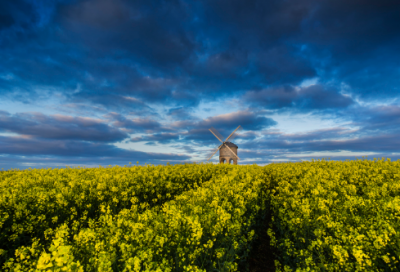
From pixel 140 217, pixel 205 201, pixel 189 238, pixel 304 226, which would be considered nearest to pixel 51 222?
pixel 140 217

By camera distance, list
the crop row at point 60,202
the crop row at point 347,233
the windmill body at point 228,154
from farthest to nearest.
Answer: the windmill body at point 228,154 → the crop row at point 60,202 → the crop row at point 347,233

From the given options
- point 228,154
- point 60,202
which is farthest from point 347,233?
point 228,154

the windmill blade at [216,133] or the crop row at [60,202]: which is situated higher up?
the windmill blade at [216,133]

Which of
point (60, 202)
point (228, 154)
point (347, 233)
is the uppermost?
point (228, 154)

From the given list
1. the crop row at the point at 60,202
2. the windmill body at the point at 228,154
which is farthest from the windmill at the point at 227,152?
the crop row at the point at 60,202

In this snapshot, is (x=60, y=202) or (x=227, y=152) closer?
(x=60, y=202)

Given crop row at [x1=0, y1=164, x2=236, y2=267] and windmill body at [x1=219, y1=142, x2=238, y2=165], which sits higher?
windmill body at [x1=219, y1=142, x2=238, y2=165]

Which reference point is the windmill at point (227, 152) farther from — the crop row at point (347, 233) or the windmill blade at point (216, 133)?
the crop row at point (347, 233)

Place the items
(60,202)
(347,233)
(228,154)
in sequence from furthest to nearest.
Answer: (228,154), (60,202), (347,233)

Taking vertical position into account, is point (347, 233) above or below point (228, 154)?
below

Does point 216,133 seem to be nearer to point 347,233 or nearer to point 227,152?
point 227,152

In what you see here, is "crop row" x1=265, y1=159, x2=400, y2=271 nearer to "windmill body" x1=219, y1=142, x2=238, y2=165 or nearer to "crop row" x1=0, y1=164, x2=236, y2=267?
"crop row" x1=0, y1=164, x2=236, y2=267

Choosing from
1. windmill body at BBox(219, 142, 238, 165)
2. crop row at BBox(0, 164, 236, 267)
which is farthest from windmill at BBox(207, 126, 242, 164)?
crop row at BBox(0, 164, 236, 267)

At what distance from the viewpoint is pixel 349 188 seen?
33.7 ft
